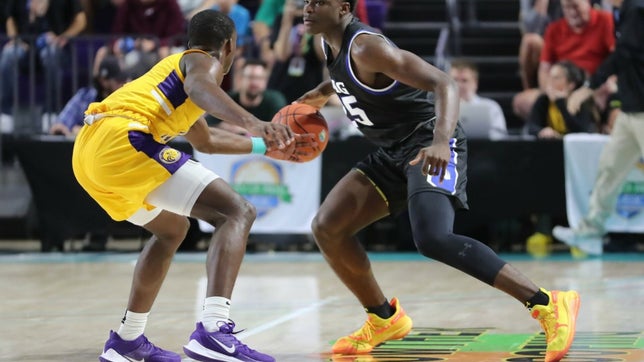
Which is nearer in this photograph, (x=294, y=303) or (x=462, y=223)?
(x=294, y=303)

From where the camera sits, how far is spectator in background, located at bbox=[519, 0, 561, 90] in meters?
13.2

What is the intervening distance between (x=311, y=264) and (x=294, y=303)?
259cm

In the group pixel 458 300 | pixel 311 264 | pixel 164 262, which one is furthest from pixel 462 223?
pixel 164 262

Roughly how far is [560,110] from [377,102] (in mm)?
5854

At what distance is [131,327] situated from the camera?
5762 millimetres

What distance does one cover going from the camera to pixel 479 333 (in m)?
6.58

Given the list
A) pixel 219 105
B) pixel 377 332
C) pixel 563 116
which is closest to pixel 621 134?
pixel 563 116

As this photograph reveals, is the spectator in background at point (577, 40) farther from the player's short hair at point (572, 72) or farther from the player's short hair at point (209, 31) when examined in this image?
the player's short hair at point (209, 31)

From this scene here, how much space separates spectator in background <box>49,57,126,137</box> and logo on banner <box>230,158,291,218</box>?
1.38m

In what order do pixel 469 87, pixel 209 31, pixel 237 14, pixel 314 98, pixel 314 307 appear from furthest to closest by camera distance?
pixel 237 14
pixel 469 87
pixel 314 307
pixel 314 98
pixel 209 31

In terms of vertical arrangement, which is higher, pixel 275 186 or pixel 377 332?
pixel 377 332

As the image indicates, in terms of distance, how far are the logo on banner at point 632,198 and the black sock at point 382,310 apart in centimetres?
529

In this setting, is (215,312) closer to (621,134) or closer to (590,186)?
(621,134)

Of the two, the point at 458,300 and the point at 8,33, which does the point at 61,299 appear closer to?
the point at 458,300
